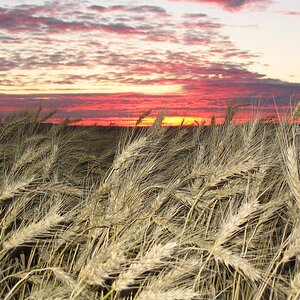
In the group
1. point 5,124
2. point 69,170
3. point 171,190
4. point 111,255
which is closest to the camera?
point 111,255

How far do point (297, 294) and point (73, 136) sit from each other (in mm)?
3780

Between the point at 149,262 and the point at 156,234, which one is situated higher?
the point at 149,262

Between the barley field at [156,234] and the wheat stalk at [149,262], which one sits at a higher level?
the wheat stalk at [149,262]

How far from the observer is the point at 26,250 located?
12.3 feet

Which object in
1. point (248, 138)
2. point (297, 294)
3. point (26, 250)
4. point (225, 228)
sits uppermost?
point (225, 228)

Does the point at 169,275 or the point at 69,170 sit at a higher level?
the point at 169,275

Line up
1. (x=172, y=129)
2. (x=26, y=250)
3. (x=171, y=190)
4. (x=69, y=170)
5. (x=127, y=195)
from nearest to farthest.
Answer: (x=127, y=195), (x=171, y=190), (x=26, y=250), (x=69, y=170), (x=172, y=129)

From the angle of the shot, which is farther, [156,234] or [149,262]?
[156,234]

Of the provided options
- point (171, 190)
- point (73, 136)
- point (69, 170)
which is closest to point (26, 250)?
point (69, 170)

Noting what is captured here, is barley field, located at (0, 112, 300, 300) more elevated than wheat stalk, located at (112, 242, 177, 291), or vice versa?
wheat stalk, located at (112, 242, 177, 291)

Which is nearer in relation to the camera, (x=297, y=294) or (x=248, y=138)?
(x=297, y=294)

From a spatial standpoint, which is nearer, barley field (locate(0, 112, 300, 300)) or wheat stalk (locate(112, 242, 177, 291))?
wheat stalk (locate(112, 242, 177, 291))

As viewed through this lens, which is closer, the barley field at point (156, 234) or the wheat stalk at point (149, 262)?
the wheat stalk at point (149, 262)

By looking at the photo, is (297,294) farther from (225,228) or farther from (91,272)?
(91,272)
